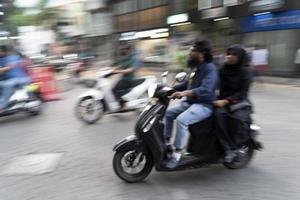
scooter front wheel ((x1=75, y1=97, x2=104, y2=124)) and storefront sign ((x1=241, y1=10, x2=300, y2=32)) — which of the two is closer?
scooter front wheel ((x1=75, y1=97, x2=104, y2=124))

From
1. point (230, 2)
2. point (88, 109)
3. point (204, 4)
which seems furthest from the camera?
point (204, 4)

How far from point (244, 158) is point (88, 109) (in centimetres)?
430

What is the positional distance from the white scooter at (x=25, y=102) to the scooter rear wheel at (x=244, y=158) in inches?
231

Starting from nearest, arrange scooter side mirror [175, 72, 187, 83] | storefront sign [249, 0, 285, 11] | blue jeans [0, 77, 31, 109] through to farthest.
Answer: scooter side mirror [175, 72, 187, 83] < blue jeans [0, 77, 31, 109] < storefront sign [249, 0, 285, 11]

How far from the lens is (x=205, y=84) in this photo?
16.3 feet

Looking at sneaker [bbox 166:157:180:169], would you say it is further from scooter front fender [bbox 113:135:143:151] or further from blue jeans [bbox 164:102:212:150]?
scooter front fender [bbox 113:135:143:151]

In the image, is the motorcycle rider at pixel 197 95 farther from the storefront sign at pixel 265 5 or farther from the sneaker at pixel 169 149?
the storefront sign at pixel 265 5

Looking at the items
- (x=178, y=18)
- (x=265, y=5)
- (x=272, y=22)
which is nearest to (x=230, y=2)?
(x=265, y=5)

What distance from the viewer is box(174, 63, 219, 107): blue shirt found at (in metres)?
4.97

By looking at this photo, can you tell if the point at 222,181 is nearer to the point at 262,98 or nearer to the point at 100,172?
the point at 100,172

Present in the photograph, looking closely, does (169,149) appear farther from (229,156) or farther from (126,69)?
(126,69)

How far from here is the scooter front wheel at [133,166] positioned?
496 cm

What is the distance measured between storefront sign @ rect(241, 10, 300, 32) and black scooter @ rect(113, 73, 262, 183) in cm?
1426

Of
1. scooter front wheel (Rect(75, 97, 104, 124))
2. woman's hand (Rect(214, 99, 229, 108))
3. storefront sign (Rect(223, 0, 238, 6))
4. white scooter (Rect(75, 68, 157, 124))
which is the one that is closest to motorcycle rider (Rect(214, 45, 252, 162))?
woman's hand (Rect(214, 99, 229, 108))
